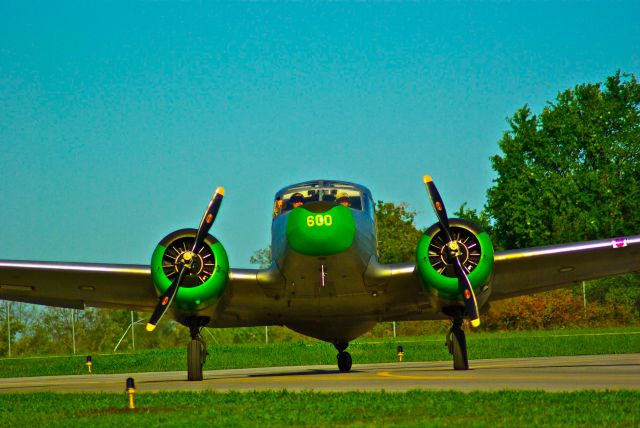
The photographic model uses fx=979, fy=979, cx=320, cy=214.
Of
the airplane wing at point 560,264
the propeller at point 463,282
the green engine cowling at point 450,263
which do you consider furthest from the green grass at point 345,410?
the airplane wing at point 560,264

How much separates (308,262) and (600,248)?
640cm

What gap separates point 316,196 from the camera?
21.1 m

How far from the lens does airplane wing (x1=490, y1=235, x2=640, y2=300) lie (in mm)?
20953

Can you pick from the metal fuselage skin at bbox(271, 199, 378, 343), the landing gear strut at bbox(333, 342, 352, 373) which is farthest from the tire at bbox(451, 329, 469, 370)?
the landing gear strut at bbox(333, 342, 352, 373)

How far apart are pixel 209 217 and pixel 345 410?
9.03 m

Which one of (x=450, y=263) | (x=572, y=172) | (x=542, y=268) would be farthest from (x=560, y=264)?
(x=572, y=172)

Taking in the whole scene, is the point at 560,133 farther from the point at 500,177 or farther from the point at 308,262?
the point at 308,262

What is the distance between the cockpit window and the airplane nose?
61.8 inches

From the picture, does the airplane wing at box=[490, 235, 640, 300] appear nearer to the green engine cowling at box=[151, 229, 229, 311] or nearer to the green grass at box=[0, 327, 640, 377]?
the green engine cowling at box=[151, 229, 229, 311]

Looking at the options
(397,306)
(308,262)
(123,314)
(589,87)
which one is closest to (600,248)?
(397,306)

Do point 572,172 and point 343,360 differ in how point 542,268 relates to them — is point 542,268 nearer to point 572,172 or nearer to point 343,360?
point 343,360

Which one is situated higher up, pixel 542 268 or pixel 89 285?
pixel 89 285

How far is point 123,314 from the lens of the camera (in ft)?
212

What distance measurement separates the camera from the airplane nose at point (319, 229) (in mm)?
19016
